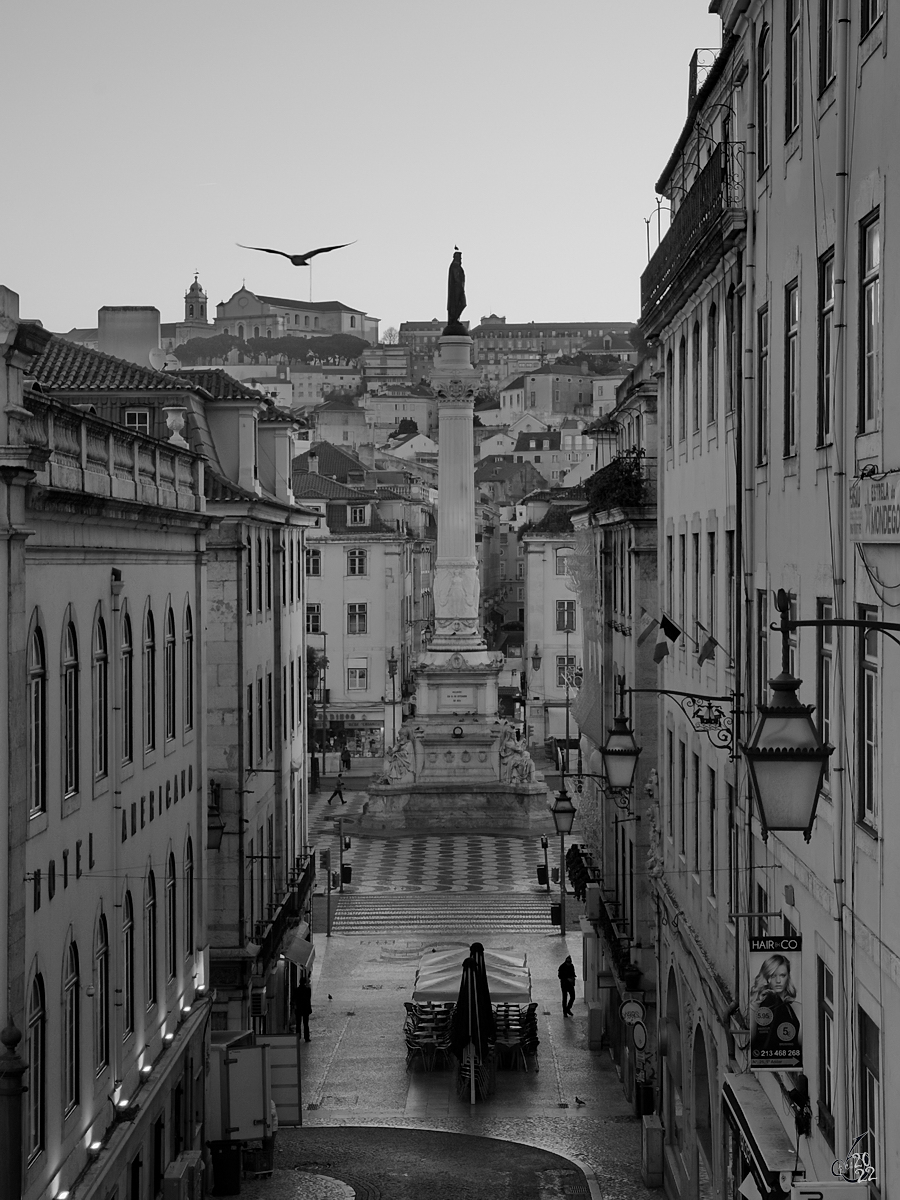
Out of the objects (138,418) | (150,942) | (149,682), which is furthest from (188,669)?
(138,418)

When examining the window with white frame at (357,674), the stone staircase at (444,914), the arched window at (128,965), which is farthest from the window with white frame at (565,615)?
the arched window at (128,965)

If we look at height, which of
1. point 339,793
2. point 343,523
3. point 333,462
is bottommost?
point 339,793

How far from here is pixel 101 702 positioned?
64.1 ft

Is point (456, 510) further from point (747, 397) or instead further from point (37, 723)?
point (37, 723)

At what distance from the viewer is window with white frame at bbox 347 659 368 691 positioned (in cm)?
8669

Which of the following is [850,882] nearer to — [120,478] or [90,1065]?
[90,1065]

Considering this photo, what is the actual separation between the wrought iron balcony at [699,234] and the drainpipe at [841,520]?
16.1 ft

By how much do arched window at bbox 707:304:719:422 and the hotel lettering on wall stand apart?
8.19 m

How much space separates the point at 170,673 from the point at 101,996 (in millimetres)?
6092

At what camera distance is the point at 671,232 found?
72.9 ft

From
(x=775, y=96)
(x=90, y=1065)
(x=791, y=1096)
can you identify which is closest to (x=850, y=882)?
(x=791, y=1096)

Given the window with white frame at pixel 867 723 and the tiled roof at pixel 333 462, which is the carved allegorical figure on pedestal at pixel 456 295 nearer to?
the tiled roof at pixel 333 462

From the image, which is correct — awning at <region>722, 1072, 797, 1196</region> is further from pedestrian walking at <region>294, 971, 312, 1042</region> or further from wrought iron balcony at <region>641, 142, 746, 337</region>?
pedestrian walking at <region>294, 971, 312, 1042</region>

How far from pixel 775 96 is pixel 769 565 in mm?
4120
